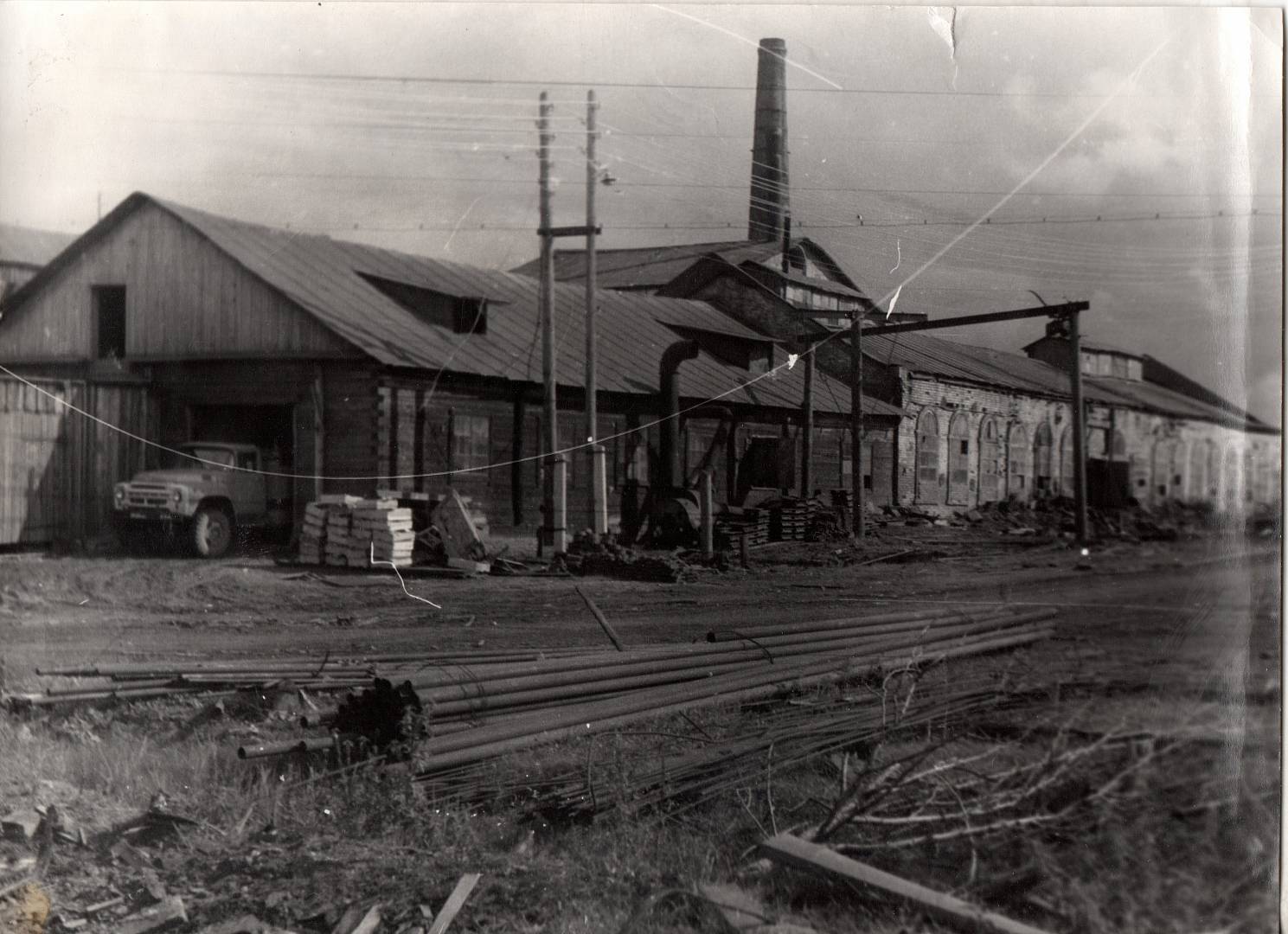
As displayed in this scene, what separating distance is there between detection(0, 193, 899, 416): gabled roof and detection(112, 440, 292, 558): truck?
782 mm

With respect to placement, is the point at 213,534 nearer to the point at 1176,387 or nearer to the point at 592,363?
the point at 592,363

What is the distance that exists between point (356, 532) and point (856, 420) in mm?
2387

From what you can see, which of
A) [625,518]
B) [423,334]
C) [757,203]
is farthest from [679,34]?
[625,518]

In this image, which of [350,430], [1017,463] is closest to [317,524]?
[350,430]

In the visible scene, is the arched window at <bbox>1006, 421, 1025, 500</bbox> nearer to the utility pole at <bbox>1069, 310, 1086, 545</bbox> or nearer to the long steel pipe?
the utility pole at <bbox>1069, 310, 1086, 545</bbox>

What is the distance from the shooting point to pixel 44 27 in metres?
5.00

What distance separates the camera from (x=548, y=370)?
16.4 feet

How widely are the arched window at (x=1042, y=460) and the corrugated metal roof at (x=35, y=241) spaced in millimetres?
4714

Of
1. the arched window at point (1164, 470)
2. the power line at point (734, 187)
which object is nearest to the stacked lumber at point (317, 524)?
the power line at point (734, 187)

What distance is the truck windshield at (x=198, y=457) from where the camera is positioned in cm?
493

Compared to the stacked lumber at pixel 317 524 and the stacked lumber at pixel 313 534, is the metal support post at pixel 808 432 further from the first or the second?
the stacked lumber at pixel 313 534

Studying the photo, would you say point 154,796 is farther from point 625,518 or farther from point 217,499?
point 625,518

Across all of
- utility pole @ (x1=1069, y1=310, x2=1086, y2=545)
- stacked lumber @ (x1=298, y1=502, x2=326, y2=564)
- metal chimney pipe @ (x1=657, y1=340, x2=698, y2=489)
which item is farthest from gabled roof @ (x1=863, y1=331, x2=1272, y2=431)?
stacked lumber @ (x1=298, y1=502, x2=326, y2=564)

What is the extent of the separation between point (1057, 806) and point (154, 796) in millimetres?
4022
